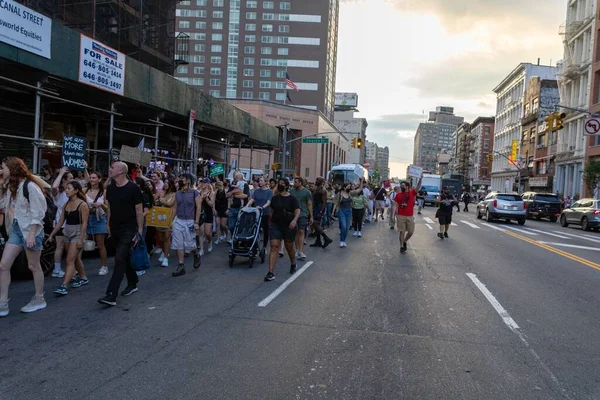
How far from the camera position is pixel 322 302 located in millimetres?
6809

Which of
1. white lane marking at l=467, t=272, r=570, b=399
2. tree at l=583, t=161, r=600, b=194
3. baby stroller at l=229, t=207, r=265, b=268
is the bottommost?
white lane marking at l=467, t=272, r=570, b=399

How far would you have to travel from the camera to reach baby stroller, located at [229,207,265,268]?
9.52 m

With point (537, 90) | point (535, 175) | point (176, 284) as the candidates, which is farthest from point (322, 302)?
point (537, 90)

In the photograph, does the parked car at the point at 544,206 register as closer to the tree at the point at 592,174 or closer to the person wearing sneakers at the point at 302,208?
the tree at the point at 592,174

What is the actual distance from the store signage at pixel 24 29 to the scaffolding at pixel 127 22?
6558 mm

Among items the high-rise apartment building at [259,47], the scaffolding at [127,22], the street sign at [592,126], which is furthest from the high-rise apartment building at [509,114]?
the scaffolding at [127,22]

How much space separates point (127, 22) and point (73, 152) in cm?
1529

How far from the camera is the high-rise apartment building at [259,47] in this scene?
280 ft

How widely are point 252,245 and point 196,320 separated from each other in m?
3.87

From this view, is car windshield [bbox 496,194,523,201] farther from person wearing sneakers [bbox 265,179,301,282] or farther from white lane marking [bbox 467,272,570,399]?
person wearing sneakers [bbox 265,179,301,282]

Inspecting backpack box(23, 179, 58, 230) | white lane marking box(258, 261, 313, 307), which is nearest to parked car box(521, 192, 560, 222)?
white lane marking box(258, 261, 313, 307)

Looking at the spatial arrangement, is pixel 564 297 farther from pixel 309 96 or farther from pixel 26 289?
pixel 309 96

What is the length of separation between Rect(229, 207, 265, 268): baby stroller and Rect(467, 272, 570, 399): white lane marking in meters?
4.16

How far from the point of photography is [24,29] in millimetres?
9594
